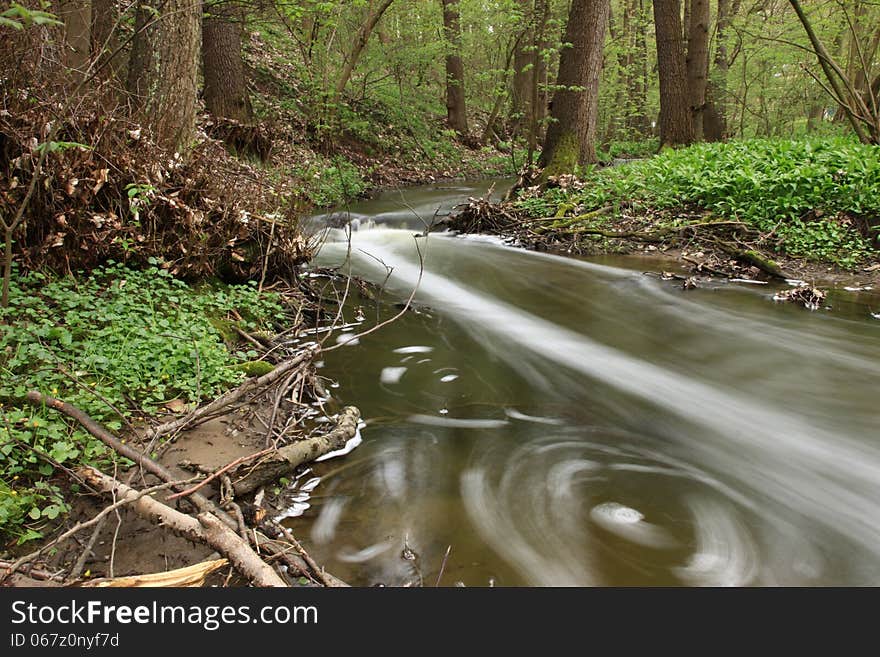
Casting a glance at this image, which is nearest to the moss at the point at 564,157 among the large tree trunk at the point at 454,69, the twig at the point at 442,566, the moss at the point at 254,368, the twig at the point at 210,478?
the large tree trunk at the point at 454,69

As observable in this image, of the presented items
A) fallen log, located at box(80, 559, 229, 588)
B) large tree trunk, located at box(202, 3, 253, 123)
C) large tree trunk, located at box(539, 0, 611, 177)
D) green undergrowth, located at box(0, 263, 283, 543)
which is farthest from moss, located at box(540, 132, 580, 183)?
fallen log, located at box(80, 559, 229, 588)

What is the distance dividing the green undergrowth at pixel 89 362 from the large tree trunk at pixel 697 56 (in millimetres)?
13303

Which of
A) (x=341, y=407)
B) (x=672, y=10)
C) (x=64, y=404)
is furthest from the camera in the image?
(x=672, y=10)

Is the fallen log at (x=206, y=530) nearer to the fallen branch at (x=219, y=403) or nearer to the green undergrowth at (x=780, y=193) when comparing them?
the fallen branch at (x=219, y=403)

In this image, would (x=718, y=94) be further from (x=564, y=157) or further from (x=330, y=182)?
(x=330, y=182)

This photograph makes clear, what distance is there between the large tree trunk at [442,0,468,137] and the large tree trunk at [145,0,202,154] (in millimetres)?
11734

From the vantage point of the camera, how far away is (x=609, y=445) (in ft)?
12.0

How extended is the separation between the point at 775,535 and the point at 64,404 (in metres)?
3.60

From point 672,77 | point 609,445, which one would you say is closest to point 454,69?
point 672,77

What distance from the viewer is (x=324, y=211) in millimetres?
11156

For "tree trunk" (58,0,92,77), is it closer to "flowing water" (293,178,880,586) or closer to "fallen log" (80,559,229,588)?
"flowing water" (293,178,880,586)

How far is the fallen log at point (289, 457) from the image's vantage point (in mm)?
2893
